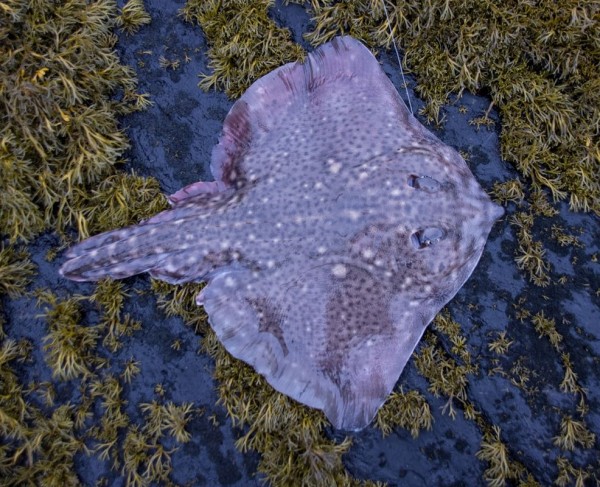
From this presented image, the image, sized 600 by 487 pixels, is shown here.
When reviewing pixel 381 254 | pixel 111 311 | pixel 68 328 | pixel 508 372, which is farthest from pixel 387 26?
pixel 68 328

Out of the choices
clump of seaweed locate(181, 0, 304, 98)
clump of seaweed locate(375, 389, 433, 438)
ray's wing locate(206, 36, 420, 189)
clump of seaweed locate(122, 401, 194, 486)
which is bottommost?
clump of seaweed locate(375, 389, 433, 438)

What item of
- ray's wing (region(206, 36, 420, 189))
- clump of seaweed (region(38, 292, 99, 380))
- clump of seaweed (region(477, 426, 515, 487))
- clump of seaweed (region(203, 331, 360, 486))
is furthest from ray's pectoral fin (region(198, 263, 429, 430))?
clump of seaweed (region(38, 292, 99, 380))

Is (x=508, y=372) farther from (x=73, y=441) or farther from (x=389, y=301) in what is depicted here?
(x=73, y=441)

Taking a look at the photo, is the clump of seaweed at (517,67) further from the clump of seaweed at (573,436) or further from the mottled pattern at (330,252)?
the clump of seaweed at (573,436)

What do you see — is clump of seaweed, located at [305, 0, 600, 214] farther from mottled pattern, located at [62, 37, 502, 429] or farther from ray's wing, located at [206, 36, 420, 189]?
mottled pattern, located at [62, 37, 502, 429]

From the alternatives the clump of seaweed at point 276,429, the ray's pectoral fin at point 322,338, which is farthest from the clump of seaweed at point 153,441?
the ray's pectoral fin at point 322,338

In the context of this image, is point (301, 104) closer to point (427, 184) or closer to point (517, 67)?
point (427, 184)
